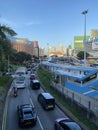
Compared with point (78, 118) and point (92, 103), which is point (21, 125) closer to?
point (78, 118)

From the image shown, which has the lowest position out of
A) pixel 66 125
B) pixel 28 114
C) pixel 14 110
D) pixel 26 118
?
pixel 14 110

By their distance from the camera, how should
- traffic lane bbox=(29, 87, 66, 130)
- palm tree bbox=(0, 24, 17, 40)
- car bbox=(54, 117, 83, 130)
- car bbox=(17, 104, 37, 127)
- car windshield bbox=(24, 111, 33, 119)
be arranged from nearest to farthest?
car bbox=(54, 117, 83, 130) → car bbox=(17, 104, 37, 127) → car windshield bbox=(24, 111, 33, 119) → traffic lane bbox=(29, 87, 66, 130) → palm tree bbox=(0, 24, 17, 40)

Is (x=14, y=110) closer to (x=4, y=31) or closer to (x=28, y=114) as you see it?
(x=28, y=114)

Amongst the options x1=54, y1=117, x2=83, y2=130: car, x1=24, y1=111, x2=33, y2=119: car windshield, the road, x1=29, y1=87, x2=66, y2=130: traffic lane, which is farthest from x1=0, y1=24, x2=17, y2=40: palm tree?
x1=54, y1=117, x2=83, y2=130: car

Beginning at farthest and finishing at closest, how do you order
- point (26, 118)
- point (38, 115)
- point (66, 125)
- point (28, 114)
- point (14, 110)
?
point (14, 110)
point (38, 115)
point (28, 114)
point (26, 118)
point (66, 125)

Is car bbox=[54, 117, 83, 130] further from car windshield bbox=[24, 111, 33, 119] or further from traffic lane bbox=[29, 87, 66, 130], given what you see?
car windshield bbox=[24, 111, 33, 119]

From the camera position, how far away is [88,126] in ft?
59.8

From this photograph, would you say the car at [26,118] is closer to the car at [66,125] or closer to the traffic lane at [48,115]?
the traffic lane at [48,115]

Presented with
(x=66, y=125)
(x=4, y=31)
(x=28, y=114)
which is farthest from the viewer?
(x=4, y=31)

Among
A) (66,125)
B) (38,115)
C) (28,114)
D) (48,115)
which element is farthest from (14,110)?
(66,125)

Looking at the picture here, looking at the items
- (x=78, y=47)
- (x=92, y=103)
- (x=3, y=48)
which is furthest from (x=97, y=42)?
(x=78, y=47)

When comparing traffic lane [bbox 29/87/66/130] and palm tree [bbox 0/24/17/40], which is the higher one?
palm tree [bbox 0/24/17/40]

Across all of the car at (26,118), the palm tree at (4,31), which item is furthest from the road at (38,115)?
the palm tree at (4,31)

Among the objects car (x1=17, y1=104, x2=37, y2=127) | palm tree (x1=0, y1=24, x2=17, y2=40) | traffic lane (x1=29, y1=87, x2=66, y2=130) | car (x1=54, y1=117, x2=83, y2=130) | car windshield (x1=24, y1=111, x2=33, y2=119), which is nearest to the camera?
car (x1=54, y1=117, x2=83, y2=130)
